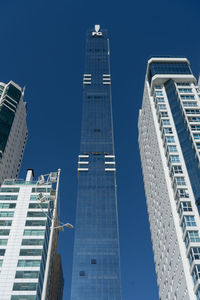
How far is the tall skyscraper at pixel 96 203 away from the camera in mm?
86375

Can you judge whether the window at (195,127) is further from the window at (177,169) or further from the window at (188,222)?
the window at (188,222)

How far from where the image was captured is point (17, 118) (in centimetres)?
12681

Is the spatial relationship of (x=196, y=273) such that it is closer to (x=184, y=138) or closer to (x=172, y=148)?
(x=172, y=148)

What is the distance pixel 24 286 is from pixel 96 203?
43.9 m

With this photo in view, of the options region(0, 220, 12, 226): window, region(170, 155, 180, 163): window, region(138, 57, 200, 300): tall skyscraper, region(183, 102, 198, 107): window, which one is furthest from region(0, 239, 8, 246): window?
region(183, 102, 198, 107): window

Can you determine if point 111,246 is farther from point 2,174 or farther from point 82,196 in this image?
point 2,174

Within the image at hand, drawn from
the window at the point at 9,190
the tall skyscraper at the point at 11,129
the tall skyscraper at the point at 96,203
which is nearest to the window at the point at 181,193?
the tall skyscraper at the point at 96,203

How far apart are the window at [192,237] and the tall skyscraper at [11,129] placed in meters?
60.6

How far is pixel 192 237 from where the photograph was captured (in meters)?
67.0

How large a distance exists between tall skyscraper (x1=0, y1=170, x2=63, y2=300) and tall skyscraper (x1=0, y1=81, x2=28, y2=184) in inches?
883

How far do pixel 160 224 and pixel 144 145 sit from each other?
37.9m

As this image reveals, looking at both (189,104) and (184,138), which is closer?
(184,138)

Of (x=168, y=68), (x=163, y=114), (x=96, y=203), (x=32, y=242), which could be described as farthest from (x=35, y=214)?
(x=168, y=68)

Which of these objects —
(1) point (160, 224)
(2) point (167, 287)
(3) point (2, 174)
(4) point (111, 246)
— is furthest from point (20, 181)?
(2) point (167, 287)
